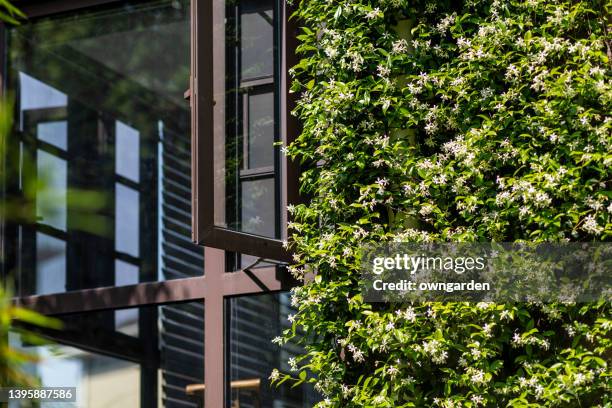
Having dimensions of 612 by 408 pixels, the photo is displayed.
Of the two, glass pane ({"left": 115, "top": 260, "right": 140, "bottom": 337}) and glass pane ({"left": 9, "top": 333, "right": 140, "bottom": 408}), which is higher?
glass pane ({"left": 115, "top": 260, "right": 140, "bottom": 337})

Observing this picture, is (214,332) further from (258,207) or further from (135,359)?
(258,207)

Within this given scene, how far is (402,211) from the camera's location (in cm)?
466

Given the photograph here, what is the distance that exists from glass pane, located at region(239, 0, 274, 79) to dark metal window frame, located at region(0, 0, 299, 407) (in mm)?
65

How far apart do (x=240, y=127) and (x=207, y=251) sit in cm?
100

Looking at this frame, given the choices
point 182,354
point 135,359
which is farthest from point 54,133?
point 182,354

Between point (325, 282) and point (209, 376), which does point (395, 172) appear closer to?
point (325, 282)

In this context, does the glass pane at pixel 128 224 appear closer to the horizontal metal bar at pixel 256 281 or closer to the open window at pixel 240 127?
the horizontal metal bar at pixel 256 281

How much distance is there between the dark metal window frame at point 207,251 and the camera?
4.67 m

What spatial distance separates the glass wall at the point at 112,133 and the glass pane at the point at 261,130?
3.08 feet

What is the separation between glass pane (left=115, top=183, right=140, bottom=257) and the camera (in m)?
5.91

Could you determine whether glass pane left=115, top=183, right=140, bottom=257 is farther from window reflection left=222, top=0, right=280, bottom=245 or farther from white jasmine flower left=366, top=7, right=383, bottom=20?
white jasmine flower left=366, top=7, right=383, bottom=20

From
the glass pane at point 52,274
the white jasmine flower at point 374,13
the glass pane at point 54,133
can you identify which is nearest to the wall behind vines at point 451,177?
the white jasmine flower at point 374,13

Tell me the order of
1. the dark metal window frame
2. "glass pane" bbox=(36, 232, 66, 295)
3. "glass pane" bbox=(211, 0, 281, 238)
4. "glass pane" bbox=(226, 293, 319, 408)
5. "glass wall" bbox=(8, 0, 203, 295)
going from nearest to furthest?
the dark metal window frame < "glass pane" bbox=(211, 0, 281, 238) < "glass pane" bbox=(226, 293, 319, 408) < "glass wall" bbox=(8, 0, 203, 295) < "glass pane" bbox=(36, 232, 66, 295)

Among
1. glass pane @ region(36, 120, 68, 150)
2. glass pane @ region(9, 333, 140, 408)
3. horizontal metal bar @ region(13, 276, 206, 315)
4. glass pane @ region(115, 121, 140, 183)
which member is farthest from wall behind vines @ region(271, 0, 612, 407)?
glass pane @ region(36, 120, 68, 150)
